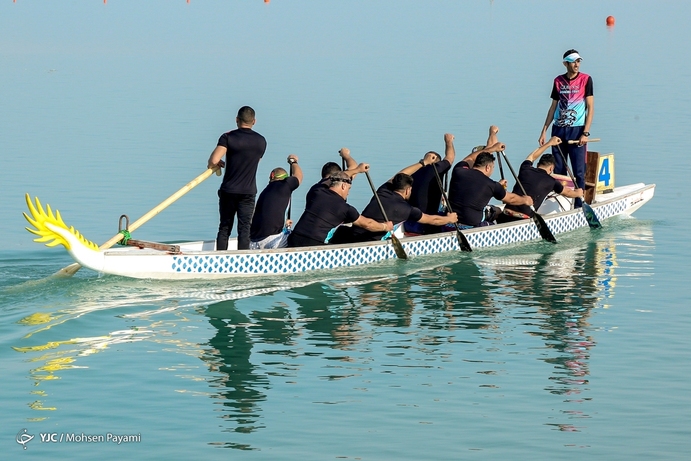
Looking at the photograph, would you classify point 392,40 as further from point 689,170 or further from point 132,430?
point 132,430

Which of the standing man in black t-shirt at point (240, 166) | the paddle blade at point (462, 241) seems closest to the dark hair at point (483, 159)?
the paddle blade at point (462, 241)

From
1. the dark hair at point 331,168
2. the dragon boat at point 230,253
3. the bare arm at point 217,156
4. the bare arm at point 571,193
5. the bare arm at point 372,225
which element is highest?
the bare arm at point 217,156

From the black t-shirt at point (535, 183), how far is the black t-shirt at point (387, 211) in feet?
9.13

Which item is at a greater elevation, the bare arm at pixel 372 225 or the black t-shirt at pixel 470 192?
the black t-shirt at pixel 470 192

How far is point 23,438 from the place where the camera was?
36.0 feet

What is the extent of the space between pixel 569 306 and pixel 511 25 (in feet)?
159

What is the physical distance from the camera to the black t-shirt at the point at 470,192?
62.3 ft

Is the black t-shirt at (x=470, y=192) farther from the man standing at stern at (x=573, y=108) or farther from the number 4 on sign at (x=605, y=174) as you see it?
the number 4 on sign at (x=605, y=174)

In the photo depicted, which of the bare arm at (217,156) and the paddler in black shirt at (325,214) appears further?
the paddler in black shirt at (325,214)

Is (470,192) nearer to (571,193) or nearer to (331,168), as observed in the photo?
(571,193)

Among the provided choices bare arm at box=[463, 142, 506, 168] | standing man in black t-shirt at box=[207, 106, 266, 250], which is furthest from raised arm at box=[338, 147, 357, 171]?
bare arm at box=[463, 142, 506, 168]

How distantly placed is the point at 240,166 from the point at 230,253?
3.87ft

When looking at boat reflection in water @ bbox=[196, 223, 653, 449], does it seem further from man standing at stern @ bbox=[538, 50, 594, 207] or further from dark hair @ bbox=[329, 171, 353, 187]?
man standing at stern @ bbox=[538, 50, 594, 207]

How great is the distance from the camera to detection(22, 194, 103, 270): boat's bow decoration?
15.0m
